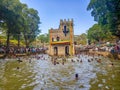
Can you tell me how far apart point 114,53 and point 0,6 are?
87.2 feet

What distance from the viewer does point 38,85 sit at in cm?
2094

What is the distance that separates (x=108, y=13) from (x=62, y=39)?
37.6 metres

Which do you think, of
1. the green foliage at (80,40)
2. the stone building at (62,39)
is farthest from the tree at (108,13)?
the green foliage at (80,40)

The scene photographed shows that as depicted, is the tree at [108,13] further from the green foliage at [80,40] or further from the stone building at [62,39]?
the green foliage at [80,40]

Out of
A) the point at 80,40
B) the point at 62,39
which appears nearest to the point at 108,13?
the point at 62,39

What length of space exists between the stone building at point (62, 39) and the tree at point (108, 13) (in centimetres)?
2043

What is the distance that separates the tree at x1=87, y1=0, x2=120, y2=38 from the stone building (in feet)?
67.0

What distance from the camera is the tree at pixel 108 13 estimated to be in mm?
33406

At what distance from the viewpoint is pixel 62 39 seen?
75375mm

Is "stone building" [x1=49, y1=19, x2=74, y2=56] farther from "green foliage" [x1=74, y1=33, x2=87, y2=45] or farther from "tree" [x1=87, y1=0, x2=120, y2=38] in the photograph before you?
"green foliage" [x1=74, y1=33, x2=87, y2=45]

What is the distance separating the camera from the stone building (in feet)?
227

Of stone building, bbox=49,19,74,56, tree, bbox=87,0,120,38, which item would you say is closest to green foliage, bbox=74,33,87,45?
stone building, bbox=49,19,74,56

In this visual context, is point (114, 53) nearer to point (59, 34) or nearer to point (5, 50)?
point (5, 50)

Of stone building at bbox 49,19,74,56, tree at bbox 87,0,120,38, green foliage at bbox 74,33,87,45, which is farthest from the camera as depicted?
green foliage at bbox 74,33,87,45
